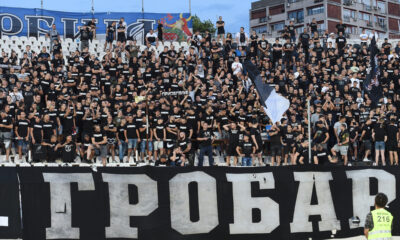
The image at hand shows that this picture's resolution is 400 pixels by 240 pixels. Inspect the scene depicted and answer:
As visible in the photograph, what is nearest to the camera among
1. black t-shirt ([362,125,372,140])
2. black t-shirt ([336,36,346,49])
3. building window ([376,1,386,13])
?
black t-shirt ([362,125,372,140])

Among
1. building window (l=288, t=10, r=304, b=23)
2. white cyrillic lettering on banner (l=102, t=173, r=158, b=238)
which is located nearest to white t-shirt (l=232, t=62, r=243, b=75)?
white cyrillic lettering on banner (l=102, t=173, r=158, b=238)

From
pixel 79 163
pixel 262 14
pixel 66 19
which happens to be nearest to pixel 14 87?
pixel 79 163

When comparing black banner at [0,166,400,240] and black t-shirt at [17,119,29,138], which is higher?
black t-shirt at [17,119,29,138]

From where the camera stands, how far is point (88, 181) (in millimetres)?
9883

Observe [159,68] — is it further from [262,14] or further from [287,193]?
[262,14]

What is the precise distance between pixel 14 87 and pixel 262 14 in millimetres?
81691

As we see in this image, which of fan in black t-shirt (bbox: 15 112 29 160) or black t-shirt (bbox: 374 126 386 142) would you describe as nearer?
fan in black t-shirt (bbox: 15 112 29 160)

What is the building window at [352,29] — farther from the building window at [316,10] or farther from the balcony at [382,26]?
the building window at [316,10]

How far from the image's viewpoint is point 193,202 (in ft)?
33.5

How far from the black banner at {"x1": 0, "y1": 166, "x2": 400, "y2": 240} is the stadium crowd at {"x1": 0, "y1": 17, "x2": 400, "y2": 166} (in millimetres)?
7121

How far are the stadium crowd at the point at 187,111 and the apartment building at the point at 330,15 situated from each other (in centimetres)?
6067

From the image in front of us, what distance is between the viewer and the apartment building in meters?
87.4

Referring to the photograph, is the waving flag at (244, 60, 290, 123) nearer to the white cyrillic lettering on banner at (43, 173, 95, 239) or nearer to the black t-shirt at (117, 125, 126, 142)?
the black t-shirt at (117, 125, 126, 142)

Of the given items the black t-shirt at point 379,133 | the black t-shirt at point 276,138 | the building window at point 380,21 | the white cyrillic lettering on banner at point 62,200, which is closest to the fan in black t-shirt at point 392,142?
the black t-shirt at point 379,133
